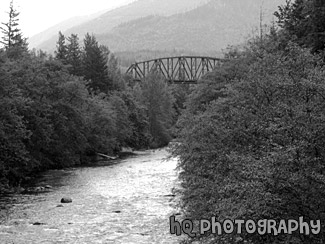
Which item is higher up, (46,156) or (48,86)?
(48,86)

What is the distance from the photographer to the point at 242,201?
13.4 meters

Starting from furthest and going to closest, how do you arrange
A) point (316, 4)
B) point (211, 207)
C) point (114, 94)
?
1. point (114, 94)
2. point (316, 4)
3. point (211, 207)

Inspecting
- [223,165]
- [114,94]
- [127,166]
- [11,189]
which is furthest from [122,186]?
[114,94]

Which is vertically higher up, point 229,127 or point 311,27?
point 311,27

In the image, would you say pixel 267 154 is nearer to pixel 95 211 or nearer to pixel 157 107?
pixel 95 211

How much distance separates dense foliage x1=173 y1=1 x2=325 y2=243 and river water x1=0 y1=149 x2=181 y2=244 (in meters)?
3.55

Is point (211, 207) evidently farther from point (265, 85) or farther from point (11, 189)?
point (11, 189)

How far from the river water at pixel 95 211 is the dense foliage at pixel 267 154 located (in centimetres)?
355

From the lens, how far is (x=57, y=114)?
5297 centimetres

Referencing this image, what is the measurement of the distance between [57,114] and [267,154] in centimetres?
4214

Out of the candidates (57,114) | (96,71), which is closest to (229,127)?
(57,114)

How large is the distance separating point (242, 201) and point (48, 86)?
140ft

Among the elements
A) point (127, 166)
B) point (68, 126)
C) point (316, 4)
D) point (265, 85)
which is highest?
point (316, 4)

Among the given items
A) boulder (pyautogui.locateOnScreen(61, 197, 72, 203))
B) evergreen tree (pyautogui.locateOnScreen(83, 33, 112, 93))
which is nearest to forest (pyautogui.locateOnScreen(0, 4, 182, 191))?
evergreen tree (pyautogui.locateOnScreen(83, 33, 112, 93))
